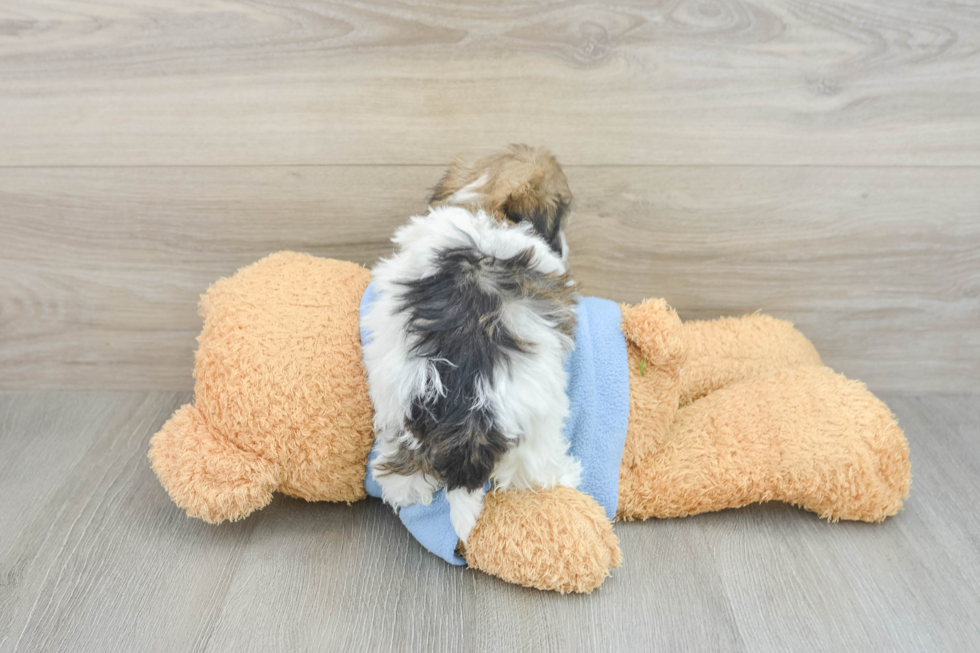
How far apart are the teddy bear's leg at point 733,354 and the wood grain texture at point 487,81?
10.8 inches

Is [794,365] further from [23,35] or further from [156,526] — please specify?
[23,35]

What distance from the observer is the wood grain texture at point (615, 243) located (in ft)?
3.58

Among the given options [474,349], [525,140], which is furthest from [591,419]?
[525,140]

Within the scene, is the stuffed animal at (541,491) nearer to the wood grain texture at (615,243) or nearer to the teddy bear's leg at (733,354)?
the teddy bear's leg at (733,354)

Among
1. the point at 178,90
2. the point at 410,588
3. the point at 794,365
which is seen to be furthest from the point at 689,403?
the point at 178,90

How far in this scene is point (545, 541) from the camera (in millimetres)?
790

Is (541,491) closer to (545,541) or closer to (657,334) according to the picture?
(545,541)

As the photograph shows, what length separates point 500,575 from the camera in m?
0.82

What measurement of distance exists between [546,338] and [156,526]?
618mm

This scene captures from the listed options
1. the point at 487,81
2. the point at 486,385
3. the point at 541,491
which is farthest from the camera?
the point at 487,81

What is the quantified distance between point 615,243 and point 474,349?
1.62 feet

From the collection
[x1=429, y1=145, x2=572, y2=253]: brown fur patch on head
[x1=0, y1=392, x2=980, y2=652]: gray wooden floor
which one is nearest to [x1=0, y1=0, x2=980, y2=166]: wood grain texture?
[x1=429, y1=145, x2=572, y2=253]: brown fur patch on head

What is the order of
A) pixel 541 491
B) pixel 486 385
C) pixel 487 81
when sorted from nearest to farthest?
pixel 486 385, pixel 541 491, pixel 487 81

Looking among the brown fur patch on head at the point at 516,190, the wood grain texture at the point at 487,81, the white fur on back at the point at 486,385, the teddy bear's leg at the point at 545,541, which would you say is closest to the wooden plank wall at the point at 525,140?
the wood grain texture at the point at 487,81
